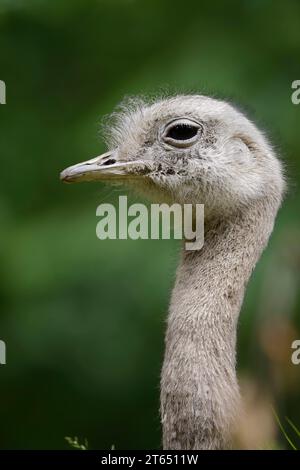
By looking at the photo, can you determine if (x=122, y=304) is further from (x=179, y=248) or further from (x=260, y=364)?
(x=260, y=364)

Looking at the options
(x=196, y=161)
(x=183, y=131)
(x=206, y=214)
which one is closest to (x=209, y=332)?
(x=206, y=214)

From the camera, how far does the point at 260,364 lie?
15.1ft

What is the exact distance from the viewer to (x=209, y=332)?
214 inches

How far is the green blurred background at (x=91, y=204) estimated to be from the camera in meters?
9.08

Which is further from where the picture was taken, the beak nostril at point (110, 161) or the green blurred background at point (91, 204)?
the green blurred background at point (91, 204)

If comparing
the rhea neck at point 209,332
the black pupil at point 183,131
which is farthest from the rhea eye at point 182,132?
the rhea neck at point 209,332

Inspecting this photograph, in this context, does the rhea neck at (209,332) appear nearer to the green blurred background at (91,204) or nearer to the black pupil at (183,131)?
the black pupil at (183,131)

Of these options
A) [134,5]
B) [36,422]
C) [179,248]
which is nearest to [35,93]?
[134,5]

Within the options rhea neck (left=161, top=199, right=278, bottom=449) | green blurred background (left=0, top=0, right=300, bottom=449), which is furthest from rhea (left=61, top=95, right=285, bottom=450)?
green blurred background (left=0, top=0, right=300, bottom=449)

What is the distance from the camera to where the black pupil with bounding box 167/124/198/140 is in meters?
5.97

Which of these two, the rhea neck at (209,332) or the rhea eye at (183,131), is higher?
the rhea eye at (183,131)

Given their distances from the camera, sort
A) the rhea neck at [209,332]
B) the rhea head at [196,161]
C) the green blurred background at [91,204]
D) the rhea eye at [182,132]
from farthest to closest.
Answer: the green blurred background at [91,204]
the rhea eye at [182,132]
the rhea head at [196,161]
the rhea neck at [209,332]

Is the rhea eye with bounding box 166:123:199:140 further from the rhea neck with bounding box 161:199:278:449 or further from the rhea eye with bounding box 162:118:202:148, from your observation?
the rhea neck with bounding box 161:199:278:449

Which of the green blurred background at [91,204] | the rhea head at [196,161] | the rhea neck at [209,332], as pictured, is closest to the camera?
the rhea neck at [209,332]
